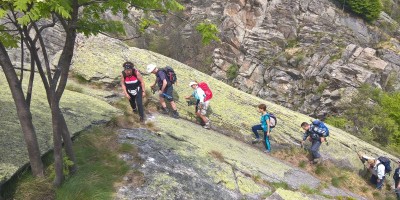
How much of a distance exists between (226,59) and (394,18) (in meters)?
59.7

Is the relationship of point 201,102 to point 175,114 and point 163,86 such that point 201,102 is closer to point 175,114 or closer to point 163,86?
point 175,114

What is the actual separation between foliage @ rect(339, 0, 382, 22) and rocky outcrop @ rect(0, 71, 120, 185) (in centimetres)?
8723

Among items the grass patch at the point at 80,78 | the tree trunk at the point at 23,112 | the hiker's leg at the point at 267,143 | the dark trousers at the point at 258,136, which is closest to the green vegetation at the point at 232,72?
the dark trousers at the point at 258,136

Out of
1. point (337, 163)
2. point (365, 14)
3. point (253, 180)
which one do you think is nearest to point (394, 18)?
point (365, 14)

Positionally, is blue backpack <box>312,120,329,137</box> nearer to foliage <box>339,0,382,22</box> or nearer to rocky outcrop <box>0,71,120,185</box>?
rocky outcrop <box>0,71,120,185</box>

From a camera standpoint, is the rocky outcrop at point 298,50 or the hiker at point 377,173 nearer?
the hiker at point 377,173

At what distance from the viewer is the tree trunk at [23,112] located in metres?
6.79

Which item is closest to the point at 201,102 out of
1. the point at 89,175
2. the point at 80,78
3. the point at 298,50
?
the point at 80,78

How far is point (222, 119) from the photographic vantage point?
16.2 meters

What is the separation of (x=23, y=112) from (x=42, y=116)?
360 cm

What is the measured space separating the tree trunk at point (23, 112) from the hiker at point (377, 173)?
1430cm

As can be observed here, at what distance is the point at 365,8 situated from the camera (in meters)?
85.1

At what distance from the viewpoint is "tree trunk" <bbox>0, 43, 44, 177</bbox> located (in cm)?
679

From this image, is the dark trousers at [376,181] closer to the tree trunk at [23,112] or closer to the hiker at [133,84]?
the hiker at [133,84]
